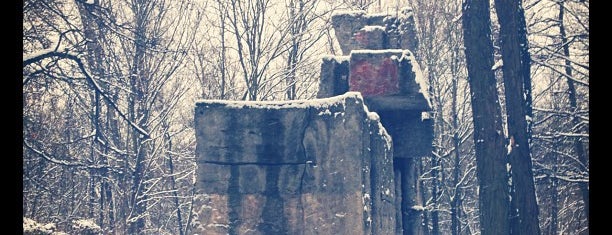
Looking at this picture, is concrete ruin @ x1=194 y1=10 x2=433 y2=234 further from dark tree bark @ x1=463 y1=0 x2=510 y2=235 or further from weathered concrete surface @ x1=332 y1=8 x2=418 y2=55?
weathered concrete surface @ x1=332 y1=8 x2=418 y2=55

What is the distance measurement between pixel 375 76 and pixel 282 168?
2.32 m

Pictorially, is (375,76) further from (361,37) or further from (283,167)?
(283,167)

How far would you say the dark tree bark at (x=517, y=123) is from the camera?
9.80 m

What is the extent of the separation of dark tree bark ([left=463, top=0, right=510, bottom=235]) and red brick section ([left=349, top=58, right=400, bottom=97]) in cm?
103

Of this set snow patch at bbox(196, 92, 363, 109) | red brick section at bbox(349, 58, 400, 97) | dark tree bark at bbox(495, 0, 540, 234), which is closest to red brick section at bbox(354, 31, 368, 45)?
red brick section at bbox(349, 58, 400, 97)

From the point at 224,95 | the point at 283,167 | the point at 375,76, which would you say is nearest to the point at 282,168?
the point at 283,167

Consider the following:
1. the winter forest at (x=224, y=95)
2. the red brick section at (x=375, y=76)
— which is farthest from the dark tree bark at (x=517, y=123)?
the winter forest at (x=224, y=95)

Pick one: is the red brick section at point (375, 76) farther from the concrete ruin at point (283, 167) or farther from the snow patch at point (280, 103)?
the snow patch at point (280, 103)

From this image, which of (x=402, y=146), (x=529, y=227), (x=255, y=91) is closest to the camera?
(x=529, y=227)

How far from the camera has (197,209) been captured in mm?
8500

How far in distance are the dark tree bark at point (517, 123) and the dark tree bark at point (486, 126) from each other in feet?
0.77
